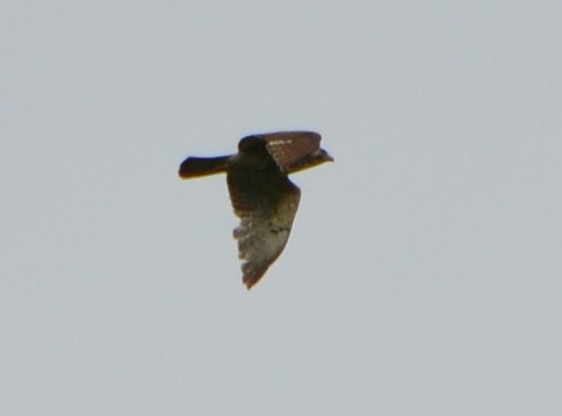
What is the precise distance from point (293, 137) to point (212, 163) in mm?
749

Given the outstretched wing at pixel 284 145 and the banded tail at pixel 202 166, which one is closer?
the outstretched wing at pixel 284 145

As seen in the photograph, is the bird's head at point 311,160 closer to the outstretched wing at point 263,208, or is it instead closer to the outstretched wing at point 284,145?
the outstretched wing at point 284,145

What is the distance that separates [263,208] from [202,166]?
0.64m

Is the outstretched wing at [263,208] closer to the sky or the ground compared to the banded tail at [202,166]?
closer to the ground

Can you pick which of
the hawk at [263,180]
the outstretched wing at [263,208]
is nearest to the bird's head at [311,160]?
the hawk at [263,180]

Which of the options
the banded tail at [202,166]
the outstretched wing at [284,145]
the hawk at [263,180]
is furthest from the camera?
the banded tail at [202,166]

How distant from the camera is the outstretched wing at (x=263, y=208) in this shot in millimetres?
27469

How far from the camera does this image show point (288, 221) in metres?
27.7

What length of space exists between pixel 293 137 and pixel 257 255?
3.50 ft

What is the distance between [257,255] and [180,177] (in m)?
1.06

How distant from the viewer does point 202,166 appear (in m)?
27.9

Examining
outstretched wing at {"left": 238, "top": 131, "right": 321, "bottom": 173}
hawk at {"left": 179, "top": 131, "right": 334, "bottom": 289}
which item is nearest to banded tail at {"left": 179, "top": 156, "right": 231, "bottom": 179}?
hawk at {"left": 179, "top": 131, "right": 334, "bottom": 289}

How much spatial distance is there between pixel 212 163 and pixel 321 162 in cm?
92

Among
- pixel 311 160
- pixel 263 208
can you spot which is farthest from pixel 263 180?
pixel 311 160
